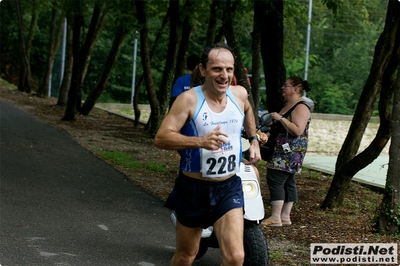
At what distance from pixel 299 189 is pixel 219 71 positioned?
24.1ft

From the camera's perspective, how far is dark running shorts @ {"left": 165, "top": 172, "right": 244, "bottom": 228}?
551 cm

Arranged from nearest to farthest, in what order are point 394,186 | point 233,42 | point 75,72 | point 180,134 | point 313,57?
point 180,134, point 394,186, point 233,42, point 75,72, point 313,57

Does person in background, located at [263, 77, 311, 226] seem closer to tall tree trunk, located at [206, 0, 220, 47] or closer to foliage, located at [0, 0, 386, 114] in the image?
tall tree trunk, located at [206, 0, 220, 47]

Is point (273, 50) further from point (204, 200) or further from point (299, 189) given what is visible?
point (204, 200)

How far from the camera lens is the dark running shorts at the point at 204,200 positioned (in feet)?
18.1

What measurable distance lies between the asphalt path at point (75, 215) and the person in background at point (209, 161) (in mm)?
1688

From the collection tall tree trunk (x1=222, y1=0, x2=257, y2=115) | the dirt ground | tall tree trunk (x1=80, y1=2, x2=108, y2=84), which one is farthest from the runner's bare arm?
tall tree trunk (x1=80, y1=2, x2=108, y2=84)

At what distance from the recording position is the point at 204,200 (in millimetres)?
5570

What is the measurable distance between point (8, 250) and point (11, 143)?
8.89 m

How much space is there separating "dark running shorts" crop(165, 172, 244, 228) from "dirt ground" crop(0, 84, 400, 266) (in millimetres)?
2048

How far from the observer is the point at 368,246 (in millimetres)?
7953

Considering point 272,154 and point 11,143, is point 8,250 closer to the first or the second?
point 272,154

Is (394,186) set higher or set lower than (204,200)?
lower

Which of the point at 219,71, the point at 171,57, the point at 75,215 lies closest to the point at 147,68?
the point at 171,57
